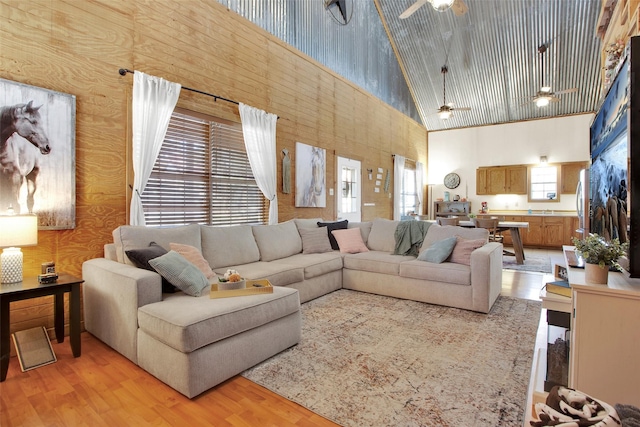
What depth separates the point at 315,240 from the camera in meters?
4.61

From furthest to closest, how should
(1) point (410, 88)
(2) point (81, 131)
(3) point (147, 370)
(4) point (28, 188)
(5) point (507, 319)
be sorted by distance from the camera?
(1) point (410, 88) → (5) point (507, 319) → (2) point (81, 131) → (4) point (28, 188) → (3) point (147, 370)

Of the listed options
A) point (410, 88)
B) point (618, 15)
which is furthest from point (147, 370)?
point (410, 88)

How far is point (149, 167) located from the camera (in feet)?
11.2

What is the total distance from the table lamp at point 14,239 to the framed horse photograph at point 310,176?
3.58 metres

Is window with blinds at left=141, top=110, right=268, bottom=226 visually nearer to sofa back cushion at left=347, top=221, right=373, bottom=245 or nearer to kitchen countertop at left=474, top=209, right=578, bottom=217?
sofa back cushion at left=347, top=221, right=373, bottom=245

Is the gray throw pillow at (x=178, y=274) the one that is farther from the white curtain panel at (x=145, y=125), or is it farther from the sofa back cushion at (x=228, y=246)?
the white curtain panel at (x=145, y=125)

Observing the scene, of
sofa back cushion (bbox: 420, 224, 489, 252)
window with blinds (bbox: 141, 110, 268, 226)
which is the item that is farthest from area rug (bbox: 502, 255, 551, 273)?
window with blinds (bbox: 141, 110, 268, 226)

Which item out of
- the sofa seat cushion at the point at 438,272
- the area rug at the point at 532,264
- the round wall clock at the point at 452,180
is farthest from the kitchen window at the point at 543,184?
the sofa seat cushion at the point at 438,272

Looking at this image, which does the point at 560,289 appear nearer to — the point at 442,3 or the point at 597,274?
the point at 597,274

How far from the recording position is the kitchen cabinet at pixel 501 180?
9086 mm

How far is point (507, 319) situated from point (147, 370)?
10.4 ft

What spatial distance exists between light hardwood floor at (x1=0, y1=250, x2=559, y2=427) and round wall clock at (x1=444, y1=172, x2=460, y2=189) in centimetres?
951

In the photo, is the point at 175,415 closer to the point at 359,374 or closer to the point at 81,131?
the point at 359,374

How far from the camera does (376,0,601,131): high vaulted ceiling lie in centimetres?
685
